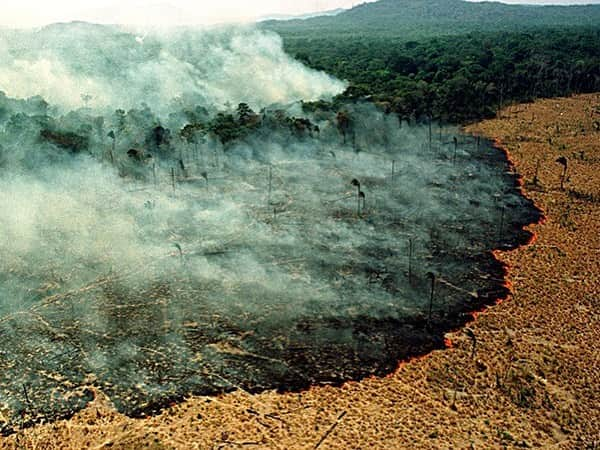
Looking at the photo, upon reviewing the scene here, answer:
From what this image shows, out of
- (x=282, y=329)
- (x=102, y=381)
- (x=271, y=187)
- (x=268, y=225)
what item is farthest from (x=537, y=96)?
(x=102, y=381)

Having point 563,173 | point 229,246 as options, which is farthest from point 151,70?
point 563,173

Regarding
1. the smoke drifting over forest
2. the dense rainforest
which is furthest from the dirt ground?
the dense rainforest

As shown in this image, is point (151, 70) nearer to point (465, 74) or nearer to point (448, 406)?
point (465, 74)

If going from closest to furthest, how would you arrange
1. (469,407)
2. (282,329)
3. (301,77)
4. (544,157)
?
(469,407) → (282,329) → (544,157) → (301,77)

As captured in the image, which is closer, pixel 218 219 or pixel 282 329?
pixel 282 329

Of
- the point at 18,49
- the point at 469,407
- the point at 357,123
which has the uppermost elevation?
the point at 18,49

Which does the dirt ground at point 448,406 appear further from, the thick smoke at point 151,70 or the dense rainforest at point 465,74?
the thick smoke at point 151,70

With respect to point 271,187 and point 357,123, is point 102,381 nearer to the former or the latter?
point 271,187
